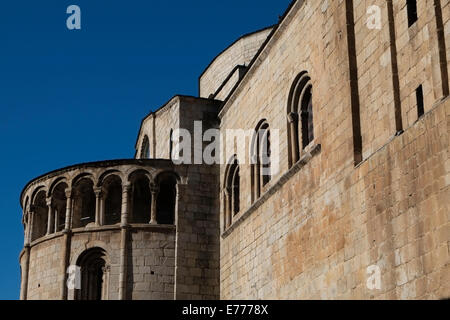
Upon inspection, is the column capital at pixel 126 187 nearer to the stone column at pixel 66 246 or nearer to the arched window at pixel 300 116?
the stone column at pixel 66 246

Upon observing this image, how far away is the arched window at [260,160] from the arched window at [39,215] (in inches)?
280

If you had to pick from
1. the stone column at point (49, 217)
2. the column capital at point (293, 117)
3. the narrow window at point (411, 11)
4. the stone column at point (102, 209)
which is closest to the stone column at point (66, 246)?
the stone column at point (49, 217)

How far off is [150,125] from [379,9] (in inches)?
522

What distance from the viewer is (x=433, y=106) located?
42.3 ft

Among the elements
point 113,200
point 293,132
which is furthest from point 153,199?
point 293,132

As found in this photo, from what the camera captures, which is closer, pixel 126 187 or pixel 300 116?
pixel 300 116

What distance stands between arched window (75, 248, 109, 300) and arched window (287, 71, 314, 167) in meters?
7.04

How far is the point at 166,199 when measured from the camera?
24.0 metres

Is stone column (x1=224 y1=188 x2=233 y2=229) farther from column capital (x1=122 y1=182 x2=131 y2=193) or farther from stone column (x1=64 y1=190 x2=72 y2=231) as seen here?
stone column (x1=64 y1=190 x2=72 y2=231)

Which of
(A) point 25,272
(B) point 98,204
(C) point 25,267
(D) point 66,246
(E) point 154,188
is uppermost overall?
(E) point 154,188

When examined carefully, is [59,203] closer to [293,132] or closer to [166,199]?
[166,199]

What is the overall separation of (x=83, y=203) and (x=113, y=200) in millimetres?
901

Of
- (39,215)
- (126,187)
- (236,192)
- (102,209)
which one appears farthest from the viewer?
(39,215)

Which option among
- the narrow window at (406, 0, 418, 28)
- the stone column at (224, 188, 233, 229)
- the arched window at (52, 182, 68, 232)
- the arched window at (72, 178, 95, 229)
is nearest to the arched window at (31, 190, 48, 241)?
the arched window at (52, 182, 68, 232)
